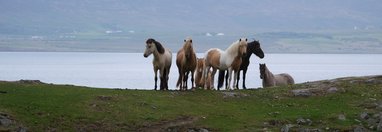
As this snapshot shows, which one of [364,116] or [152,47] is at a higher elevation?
[152,47]

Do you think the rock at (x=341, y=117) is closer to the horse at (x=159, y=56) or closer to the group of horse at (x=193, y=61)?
the group of horse at (x=193, y=61)

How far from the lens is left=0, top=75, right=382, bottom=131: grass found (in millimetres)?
20891

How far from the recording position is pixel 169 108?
22.7 meters

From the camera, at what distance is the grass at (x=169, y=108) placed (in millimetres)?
20891

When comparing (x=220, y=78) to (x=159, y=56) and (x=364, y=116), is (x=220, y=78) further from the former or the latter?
(x=364, y=116)

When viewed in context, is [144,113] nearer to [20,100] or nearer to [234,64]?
[20,100]

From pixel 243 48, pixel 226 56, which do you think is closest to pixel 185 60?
pixel 226 56

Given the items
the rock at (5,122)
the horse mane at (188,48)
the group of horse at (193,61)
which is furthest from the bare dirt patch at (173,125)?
the group of horse at (193,61)

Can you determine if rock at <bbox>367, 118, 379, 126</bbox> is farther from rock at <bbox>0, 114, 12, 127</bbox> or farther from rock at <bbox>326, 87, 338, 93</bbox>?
rock at <bbox>0, 114, 12, 127</bbox>

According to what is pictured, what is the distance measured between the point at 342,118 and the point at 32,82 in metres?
10.3

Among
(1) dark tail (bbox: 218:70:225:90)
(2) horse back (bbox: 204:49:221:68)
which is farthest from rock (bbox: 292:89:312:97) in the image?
(1) dark tail (bbox: 218:70:225:90)

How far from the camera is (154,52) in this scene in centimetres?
2730

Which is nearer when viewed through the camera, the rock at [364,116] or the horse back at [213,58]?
the rock at [364,116]

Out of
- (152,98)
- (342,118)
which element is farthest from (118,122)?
(342,118)
